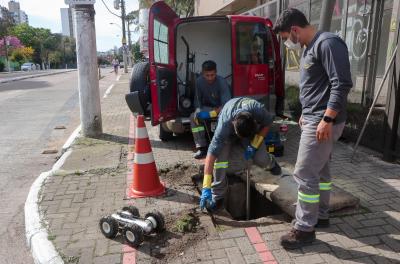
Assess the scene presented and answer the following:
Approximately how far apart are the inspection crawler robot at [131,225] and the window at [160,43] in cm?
297

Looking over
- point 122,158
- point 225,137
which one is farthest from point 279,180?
point 122,158

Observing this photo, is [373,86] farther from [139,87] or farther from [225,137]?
[139,87]

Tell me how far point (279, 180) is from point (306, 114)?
4.80ft

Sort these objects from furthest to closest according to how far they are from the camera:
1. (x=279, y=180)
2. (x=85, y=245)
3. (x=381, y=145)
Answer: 1. (x=381, y=145)
2. (x=279, y=180)
3. (x=85, y=245)

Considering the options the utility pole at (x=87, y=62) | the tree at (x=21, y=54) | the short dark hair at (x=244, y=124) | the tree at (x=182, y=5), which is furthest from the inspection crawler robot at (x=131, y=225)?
the tree at (x=21, y=54)

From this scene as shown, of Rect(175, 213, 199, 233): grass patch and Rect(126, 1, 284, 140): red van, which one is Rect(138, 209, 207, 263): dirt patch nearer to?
Rect(175, 213, 199, 233): grass patch

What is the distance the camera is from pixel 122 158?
613 cm

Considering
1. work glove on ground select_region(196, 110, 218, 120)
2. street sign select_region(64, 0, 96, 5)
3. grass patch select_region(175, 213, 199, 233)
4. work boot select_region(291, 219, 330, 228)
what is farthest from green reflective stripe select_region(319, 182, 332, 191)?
street sign select_region(64, 0, 96, 5)

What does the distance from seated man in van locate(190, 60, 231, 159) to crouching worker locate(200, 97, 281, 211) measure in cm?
122

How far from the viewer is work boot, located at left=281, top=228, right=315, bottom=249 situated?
323 cm

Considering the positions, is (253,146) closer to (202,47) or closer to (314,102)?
(314,102)

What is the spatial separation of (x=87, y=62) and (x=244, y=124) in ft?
14.8

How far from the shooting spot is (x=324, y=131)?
2910 millimetres

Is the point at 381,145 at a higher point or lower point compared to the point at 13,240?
higher
